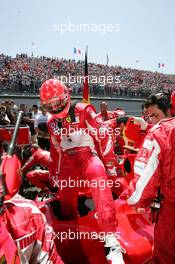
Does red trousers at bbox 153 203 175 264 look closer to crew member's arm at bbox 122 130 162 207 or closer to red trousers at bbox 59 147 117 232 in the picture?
crew member's arm at bbox 122 130 162 207

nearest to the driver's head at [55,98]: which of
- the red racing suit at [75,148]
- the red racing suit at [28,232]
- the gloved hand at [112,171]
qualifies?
the red racing suit at [75,148]

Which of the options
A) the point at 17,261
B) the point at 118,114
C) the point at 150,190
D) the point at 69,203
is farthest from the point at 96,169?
the point at 118,114

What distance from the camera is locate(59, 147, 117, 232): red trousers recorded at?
8.27ft

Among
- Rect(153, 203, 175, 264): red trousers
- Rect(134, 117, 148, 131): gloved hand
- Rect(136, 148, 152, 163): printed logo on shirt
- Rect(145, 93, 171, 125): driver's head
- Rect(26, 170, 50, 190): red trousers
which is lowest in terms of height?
Rect(26, 170, 50, 190): red trousers

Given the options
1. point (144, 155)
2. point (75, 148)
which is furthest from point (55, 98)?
point (144, 155)

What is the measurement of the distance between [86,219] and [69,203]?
0.39 metres

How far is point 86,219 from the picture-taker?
289 centimetres

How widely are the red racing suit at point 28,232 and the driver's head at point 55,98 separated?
1.35 meters

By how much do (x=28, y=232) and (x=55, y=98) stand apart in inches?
63.7

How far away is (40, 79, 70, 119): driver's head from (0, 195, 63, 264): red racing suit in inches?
53.2

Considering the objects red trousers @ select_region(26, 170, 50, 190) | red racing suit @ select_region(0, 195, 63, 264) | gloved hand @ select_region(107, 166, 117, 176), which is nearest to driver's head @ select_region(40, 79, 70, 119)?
red trousers @ select_region(26, 170, 50, 190)

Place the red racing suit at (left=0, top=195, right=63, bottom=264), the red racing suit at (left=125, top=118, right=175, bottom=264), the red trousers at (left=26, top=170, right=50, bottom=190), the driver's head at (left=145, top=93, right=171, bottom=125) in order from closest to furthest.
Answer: the red racing suit at (left=0, top=195, right=63, bottom=264) → the red racing suit at (left=125, top=118, right=175, bottom=264) → the driver's head at (left=145, top=93, right=171, bottom=125) → the red trousers at (left=26, top=170, right=50, bottom=190)

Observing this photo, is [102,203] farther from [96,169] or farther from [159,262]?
[159,262]

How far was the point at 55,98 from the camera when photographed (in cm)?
307
